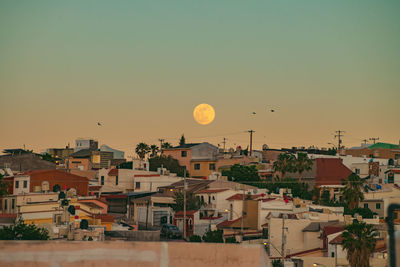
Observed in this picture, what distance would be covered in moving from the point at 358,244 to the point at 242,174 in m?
56.0

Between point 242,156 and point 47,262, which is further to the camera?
point 242,156

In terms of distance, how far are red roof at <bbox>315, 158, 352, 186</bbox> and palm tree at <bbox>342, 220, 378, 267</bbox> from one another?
49990 mm

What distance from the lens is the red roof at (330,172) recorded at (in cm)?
11281

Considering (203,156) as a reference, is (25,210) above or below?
below

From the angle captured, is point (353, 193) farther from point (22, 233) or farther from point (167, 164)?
point (22, 233)

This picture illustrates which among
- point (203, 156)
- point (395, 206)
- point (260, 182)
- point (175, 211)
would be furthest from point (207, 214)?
point (395, 206)

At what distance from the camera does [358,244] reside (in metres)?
61.0

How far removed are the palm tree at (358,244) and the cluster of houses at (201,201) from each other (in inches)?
47.1

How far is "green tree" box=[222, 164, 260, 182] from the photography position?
115688 millimetres

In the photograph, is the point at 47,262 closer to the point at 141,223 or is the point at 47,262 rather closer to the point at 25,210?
the point at 25,210

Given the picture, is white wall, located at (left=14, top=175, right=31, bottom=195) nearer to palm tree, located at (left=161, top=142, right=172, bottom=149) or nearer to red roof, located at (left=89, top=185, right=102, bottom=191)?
red roof, located at (left=89, top=185, right=102, bottom=191)

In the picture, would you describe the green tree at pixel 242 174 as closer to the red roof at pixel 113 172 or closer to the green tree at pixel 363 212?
the red roof at pixel 113 172

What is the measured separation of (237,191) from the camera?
96.0 meters

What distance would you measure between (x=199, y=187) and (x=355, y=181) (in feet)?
78.0
